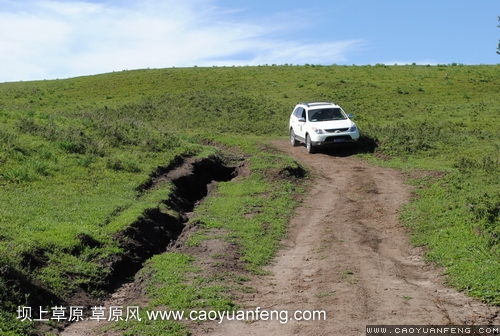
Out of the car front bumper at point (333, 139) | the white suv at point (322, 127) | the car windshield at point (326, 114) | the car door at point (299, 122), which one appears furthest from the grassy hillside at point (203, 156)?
the car door at point (299, 122)

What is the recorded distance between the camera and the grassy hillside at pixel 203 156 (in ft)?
33.9

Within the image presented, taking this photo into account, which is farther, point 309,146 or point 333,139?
point 309,146

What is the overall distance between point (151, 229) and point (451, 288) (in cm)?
652

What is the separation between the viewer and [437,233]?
12625 mm

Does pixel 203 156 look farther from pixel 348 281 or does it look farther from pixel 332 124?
pixel 348 281

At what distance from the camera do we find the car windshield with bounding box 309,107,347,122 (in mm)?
25250

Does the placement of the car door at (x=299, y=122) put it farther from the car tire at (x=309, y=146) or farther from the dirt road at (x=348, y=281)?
the dirt road at (x=348, y=281)

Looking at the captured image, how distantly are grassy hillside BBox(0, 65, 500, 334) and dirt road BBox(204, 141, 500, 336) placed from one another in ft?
1.59

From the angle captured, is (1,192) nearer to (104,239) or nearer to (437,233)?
(104,239)

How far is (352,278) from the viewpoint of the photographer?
9.92 metres

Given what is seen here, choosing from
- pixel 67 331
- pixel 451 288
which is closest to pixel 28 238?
pixel 67 331

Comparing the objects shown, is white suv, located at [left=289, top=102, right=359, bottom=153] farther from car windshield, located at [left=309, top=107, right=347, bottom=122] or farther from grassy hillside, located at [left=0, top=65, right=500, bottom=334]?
grassy hillside, located at [left=0, top=65, right=500, bottom=334]

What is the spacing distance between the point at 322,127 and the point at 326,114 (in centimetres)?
142

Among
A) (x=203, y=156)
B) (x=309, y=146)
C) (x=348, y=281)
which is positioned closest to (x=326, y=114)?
(x=309, y=146)
